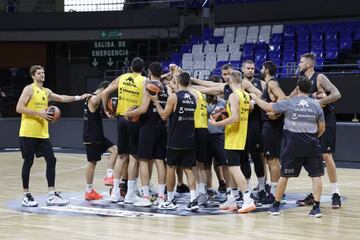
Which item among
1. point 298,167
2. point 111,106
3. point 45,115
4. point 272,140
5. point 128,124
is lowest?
point 298,167

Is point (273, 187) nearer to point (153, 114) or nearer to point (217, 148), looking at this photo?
point (217, 148)

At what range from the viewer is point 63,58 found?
30.8 m

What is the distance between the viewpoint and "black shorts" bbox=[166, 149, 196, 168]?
1034 centimetres

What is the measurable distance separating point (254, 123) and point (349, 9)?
1339cm

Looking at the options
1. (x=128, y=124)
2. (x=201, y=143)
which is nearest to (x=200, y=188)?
(x=201, y=143)

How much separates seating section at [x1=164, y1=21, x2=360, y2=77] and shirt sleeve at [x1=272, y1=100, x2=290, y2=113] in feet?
37.5

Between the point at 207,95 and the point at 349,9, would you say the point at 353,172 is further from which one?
the point at 349,9

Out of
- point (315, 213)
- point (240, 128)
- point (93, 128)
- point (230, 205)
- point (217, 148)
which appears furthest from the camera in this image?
point (93, 128)

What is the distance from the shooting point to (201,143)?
11.0 meters

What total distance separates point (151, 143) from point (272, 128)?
1835 millimetres

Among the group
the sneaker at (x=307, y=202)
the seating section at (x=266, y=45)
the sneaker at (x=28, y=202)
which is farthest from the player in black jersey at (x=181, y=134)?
the seating section at (x=266, y=45)

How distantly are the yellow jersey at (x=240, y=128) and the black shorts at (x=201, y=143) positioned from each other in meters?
→ 0.61

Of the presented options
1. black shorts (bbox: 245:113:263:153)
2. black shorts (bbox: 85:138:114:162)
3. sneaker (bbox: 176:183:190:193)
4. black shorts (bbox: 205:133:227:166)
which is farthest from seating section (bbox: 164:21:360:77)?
black shorts (bbox: 85:138:114:162)

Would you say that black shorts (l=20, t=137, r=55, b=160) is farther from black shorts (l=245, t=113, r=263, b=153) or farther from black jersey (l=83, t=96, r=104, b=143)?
black shorts (l=245, t=113, r=263, b=153)
